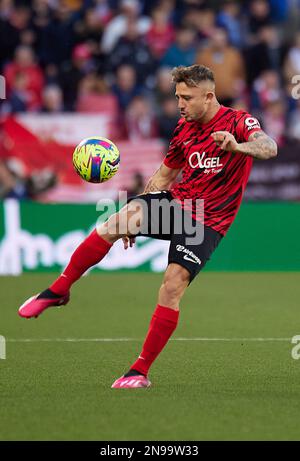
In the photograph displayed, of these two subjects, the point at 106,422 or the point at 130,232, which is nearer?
the point at 106,422

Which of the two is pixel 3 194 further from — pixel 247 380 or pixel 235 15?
pixel 247 380

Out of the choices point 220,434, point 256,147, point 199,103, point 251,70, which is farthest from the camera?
point 251,70

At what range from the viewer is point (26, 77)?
17672 millimetres

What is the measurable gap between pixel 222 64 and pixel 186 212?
35.2ft

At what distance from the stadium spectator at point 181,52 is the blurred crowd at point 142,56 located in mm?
17

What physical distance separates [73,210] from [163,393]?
331 inches

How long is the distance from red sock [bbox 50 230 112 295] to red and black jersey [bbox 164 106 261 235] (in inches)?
24.5

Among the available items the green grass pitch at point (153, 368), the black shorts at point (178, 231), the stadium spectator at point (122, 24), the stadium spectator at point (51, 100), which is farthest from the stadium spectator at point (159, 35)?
the black shorts at point (178, 231)

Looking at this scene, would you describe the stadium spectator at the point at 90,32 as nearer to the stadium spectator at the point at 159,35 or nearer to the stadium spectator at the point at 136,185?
the stadium spectator at the point at 159,35

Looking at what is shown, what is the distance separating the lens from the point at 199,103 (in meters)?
7.08

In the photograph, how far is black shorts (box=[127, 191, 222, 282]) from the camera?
23.0 ft

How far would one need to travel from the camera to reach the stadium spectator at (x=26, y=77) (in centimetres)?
1750

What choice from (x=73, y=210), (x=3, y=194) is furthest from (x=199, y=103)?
(x=3, y=194)

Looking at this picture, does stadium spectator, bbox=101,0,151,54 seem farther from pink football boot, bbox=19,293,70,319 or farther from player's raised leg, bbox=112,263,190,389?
player's raised leg, bbox=112,263,190,389
